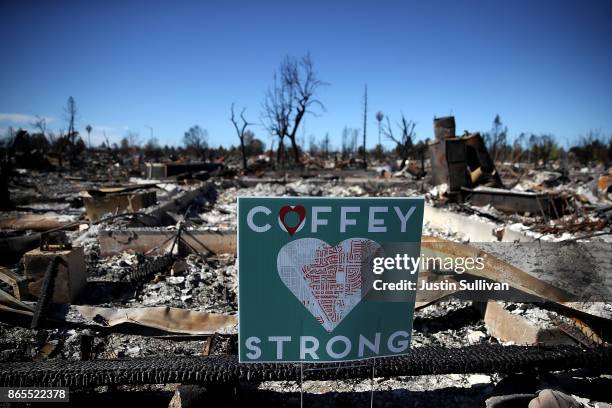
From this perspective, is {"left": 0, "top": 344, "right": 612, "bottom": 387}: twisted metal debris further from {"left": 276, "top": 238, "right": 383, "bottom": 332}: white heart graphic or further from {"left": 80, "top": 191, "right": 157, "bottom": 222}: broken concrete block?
{"left": 80, "top": 191, "right": 157, "bottom": 222}: broken concrete block

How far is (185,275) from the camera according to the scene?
505 centimetres

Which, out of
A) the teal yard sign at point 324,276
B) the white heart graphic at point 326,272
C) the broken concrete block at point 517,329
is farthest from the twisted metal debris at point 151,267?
the broken concrete block at point 517,329

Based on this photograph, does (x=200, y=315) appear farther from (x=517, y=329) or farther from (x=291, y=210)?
(x=517, y=329)

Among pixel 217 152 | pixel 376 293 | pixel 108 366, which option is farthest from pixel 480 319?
pixel 217 152

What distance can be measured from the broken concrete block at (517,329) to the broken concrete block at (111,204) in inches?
308

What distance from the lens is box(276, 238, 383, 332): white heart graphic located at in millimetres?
1691

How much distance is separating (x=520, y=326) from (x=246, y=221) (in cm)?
283

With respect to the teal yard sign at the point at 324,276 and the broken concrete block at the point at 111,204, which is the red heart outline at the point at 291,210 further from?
the broken concrete block at the point at 111,204

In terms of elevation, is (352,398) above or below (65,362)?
below

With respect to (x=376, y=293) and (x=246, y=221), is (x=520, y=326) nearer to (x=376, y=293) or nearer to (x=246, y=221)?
(x=376, y=293)

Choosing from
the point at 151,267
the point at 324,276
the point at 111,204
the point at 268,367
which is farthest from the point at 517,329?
the point at 111,204

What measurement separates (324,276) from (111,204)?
826 cm

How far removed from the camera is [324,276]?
5.66 feet

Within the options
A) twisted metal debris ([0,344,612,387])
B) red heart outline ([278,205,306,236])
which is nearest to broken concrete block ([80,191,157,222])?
twisted metal debris ([0,344,612,387])
